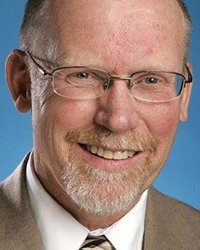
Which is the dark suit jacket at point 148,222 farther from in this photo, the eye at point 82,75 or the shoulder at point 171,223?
the eye at point 82,75

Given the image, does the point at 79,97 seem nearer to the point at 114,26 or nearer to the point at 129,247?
the point at 114,26

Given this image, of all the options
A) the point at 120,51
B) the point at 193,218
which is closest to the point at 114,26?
the point at 120,51

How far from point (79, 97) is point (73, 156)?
7.4 inches

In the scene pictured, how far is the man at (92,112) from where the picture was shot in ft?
8.54

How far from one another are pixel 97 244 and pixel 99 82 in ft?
1.71

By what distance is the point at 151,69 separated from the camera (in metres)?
2.64

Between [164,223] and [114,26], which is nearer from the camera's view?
[114,26]

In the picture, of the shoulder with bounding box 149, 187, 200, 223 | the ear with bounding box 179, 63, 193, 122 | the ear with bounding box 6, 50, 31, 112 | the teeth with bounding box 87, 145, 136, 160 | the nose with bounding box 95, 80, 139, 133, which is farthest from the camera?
the shoulder with bounding box 149, 187, 200, 223

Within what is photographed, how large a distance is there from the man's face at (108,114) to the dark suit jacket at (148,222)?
0.46ft

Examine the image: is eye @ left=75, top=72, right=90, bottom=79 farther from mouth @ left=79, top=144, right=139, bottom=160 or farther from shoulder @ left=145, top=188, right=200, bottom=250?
shoulder @ left=145, top=188, right=200, bottom=250

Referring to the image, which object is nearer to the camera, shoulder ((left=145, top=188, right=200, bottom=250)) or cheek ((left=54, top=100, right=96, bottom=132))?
cheek ((left=54, top=100, right=96, bottom=132))

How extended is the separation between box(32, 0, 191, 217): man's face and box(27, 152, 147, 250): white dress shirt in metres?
0.06

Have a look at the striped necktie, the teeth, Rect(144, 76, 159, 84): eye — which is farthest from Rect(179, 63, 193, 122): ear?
the striped necktie

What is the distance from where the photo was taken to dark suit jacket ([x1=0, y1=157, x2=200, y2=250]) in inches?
105
